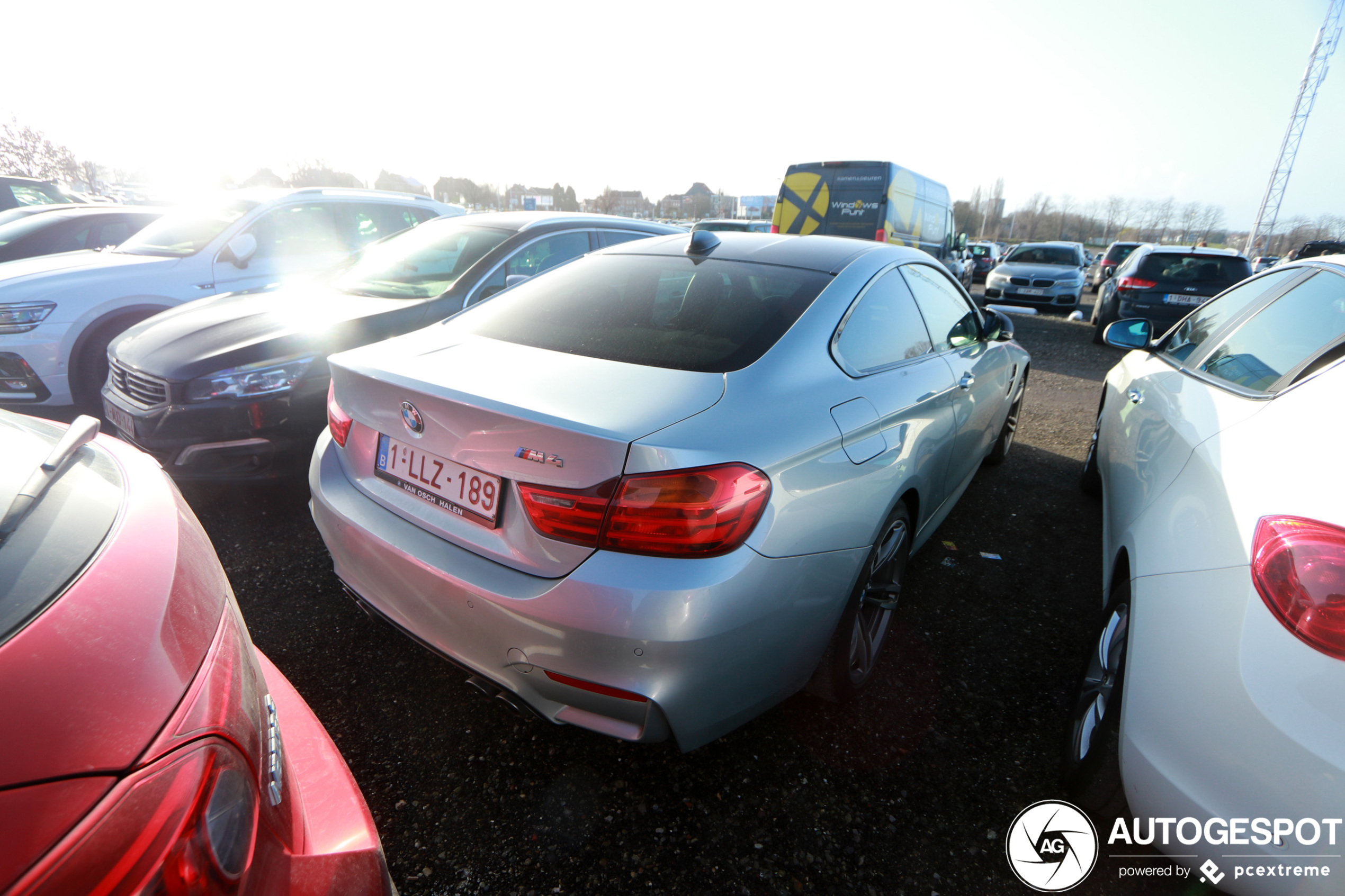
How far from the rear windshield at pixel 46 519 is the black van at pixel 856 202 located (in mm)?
11281

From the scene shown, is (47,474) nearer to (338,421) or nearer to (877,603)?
(338,421)

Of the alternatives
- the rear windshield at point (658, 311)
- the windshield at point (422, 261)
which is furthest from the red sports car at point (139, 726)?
the windshield at point (422, 261)

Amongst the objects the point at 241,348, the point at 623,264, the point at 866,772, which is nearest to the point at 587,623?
the point at 866,772

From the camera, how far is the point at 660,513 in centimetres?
150

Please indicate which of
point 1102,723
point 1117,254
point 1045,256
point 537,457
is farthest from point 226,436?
point 1117,254

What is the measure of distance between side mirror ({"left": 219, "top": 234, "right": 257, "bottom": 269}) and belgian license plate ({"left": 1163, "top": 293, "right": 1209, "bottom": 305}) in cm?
1166

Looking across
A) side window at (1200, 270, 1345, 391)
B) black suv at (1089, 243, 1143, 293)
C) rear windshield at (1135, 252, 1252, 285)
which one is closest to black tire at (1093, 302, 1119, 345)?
rear windshield at (1135, 252, 1252, 285)

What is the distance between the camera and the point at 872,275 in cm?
255

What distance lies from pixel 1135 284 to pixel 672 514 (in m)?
11.3

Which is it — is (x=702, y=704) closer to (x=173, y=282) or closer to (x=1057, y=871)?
(x=1057, y=871)

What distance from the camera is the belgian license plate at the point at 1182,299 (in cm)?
919

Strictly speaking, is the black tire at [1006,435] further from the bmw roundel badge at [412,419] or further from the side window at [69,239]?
the side window at [69,239]

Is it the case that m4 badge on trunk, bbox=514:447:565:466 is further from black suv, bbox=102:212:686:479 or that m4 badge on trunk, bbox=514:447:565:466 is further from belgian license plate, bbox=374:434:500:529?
black suv, bbox=102:212:686:479

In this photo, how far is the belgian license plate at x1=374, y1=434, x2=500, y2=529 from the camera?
1.68 m
